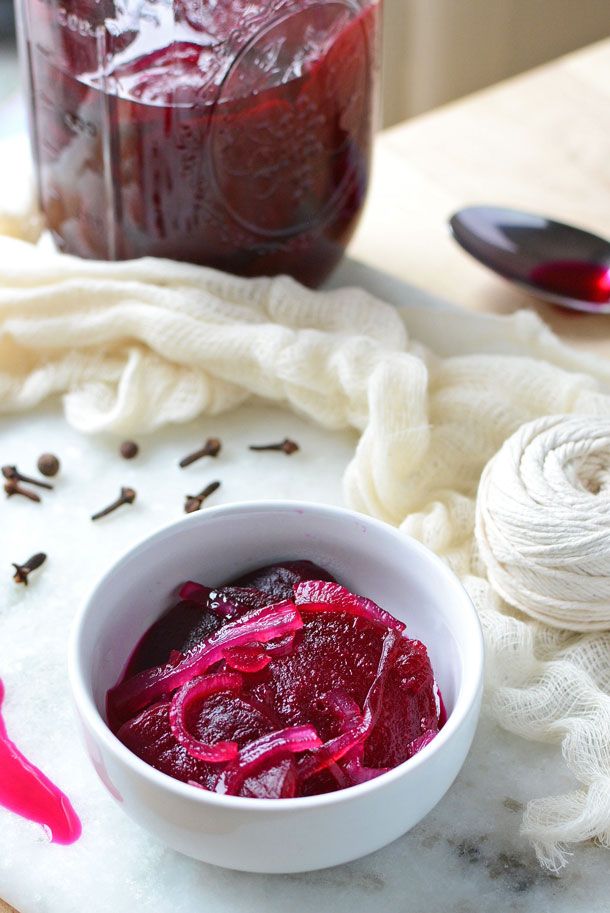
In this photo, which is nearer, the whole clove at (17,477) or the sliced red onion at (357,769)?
the sliced red onion at (357,769)

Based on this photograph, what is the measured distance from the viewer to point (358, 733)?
0.55 meters

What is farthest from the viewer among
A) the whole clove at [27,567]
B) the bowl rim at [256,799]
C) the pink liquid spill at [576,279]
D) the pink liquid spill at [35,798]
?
the pink liquid spill at [576,279]

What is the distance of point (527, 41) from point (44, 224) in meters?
1.28

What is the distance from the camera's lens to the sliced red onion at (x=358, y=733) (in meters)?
0.54

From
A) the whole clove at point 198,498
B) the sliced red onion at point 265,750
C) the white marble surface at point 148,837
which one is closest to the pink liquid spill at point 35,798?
the white marble surface at point 148,837

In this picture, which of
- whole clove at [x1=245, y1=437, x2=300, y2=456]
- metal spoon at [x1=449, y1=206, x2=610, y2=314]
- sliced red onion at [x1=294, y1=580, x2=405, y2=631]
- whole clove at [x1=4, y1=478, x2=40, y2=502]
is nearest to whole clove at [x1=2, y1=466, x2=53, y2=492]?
whole clove at [x1=4, y1=478, x2=40, y2=502]

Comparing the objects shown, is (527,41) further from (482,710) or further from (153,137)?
(482,710)

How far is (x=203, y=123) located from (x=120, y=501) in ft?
0.92

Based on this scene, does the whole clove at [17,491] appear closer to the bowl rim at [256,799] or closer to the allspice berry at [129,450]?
the allspice berry at [129,450]

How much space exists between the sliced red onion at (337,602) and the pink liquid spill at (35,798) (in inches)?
6.5

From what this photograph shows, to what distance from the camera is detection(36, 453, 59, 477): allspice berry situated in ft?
2.70

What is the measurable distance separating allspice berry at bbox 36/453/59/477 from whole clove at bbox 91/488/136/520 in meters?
0.05

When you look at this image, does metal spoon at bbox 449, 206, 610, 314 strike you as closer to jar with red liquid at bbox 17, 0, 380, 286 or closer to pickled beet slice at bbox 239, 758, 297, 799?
jar with red liquid at bbox 17, 0, 380, 286

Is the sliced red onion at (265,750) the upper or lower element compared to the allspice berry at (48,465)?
upper
